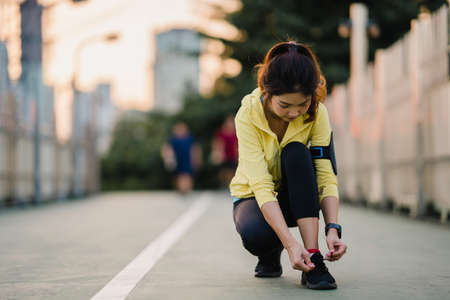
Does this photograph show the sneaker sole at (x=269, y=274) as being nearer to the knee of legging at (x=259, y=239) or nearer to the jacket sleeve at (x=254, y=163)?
the knee of legging at (x=259, y=239)

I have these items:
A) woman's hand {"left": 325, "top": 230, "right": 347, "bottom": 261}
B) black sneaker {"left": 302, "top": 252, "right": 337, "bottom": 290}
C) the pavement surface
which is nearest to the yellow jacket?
woman's hand {"left": 325, "top": 230, "right": 347, "bottom": 261}

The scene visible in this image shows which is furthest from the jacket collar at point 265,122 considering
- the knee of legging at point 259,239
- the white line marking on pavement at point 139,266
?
the white line marking on pavement at point 139,266

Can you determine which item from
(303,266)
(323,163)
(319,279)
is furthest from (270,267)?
(303,266)

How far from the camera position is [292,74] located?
3.99 meters

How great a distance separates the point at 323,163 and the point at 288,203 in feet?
1.04

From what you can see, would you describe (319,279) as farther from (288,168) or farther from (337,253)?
(288,168)

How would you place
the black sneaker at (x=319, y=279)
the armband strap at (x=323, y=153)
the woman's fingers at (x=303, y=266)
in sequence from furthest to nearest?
the armband strap at (x=323, y=153), the black sneaker at (x=319, y=279), the woman's fingers at (x=303, y=266)

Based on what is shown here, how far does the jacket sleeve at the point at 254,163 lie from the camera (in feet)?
13.8

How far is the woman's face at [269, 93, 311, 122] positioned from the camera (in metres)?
4.02

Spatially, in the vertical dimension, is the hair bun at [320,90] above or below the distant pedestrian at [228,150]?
above

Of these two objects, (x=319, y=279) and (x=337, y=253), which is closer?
(x=337, y=253)

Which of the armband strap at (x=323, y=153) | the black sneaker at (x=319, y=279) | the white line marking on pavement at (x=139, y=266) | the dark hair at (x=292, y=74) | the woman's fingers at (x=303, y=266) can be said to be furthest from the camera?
the armband strap at (x=323, y=153)

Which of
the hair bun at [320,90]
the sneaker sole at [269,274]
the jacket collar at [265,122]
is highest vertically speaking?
the hair bun at [320,90]

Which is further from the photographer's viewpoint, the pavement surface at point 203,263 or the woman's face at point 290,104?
the pavement surface at point 203,263
